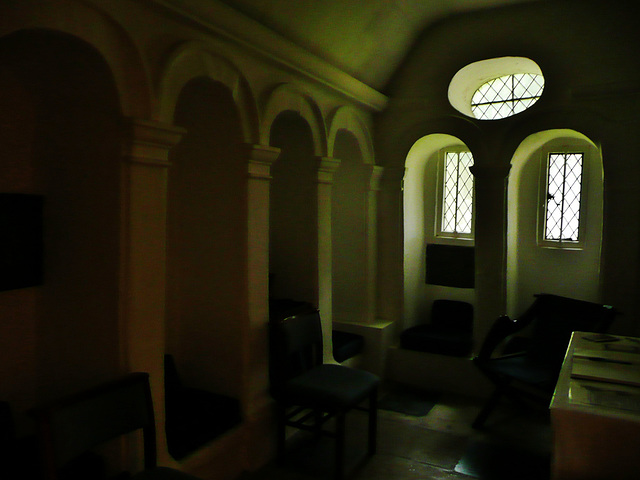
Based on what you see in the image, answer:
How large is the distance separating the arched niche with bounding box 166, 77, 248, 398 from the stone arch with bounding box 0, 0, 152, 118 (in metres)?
0.75

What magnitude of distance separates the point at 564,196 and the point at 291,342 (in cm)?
378

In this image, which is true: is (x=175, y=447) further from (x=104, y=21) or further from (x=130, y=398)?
(x=104, y=21)

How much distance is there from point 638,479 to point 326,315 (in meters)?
3.13

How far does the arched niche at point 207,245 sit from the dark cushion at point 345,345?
1561 millimetres

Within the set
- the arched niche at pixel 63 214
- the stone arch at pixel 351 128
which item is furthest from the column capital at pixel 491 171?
the arched niche at pixel 63 214

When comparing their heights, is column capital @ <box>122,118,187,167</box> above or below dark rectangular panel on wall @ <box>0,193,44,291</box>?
above

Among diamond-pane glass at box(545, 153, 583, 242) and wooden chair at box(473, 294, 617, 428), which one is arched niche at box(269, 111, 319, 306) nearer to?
wooden chair at box(473, 294, 617, 428)

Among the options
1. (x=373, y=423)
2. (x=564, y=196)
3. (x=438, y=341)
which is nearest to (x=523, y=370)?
(x=438, y=341)

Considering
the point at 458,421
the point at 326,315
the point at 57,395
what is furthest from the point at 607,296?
the point at 57,395

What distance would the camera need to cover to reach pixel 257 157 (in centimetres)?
372

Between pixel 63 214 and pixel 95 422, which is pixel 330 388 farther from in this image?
pixel 63 214

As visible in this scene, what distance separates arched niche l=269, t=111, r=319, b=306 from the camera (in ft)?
15.5

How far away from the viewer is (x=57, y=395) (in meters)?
3.10

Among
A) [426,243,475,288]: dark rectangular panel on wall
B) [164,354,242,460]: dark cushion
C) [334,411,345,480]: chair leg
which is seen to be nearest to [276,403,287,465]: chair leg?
[164,354,242,460]: dark cushion
